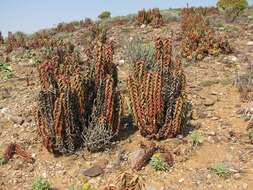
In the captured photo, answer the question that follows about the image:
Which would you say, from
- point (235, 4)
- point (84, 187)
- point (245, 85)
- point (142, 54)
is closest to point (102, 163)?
point (84, 187)

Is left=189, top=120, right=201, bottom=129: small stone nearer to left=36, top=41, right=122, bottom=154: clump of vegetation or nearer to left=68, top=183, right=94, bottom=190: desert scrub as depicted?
left=36, top=41, right=122, bottom=154: clump of vegetation

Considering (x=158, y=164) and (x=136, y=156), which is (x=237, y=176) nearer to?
(x=158, y=164)

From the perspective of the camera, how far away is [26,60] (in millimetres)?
10734

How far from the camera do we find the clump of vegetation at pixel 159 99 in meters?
5.89

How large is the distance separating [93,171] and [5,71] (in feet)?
16.4

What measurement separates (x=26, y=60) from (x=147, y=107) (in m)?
5.61

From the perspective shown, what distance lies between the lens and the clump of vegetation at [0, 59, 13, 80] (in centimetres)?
914

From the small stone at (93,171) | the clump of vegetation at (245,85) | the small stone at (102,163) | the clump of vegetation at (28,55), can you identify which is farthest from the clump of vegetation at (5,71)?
the clump of vegetation at (245,85)

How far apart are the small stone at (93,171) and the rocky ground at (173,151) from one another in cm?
3

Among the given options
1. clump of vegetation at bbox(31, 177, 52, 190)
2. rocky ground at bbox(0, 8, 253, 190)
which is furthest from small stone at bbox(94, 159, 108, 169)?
clump of vegetation at bbox(31, 177, 52, 190)

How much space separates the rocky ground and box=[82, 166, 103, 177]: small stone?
3 cm

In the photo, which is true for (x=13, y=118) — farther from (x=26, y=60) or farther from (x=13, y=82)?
(x=26, y=60)

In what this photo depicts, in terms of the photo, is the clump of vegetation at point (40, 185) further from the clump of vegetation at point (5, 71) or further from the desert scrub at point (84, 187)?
the clump of vegetation at point (5, 71)

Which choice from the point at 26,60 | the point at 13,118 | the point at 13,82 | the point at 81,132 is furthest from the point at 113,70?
the point at 26,60
